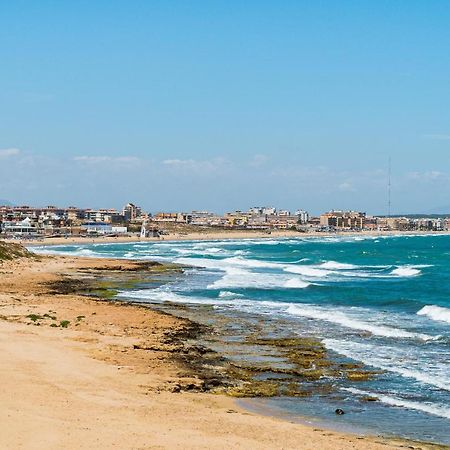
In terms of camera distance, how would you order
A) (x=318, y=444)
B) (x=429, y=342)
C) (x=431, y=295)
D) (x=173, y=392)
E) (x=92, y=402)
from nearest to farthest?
(x=318, y=444), (x=92, y=402), (x=173, y=392), (x=429, y=342), (x=431, y=295)

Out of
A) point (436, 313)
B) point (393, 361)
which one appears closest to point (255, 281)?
point (436, 313)

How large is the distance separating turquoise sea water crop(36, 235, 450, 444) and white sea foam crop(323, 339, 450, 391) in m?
0.03

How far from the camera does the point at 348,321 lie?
95.7ft

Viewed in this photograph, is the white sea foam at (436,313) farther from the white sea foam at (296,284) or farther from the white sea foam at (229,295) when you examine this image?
the white sea foam at (296,284)

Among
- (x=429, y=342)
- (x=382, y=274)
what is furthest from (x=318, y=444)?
(x=382, y=274)

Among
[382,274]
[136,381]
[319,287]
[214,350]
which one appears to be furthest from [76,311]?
[382,274]

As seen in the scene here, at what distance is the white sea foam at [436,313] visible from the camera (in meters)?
30.2

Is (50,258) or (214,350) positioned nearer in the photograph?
(214,350)

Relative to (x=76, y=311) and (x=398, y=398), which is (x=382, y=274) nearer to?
(x=76, y=311)

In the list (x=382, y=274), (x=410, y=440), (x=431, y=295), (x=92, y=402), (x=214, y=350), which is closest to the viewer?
(x=410, y=440)

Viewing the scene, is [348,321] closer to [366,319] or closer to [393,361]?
[366,319]

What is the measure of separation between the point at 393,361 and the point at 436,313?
11.6m

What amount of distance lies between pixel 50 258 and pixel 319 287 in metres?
35.0

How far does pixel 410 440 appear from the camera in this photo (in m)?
13.5
